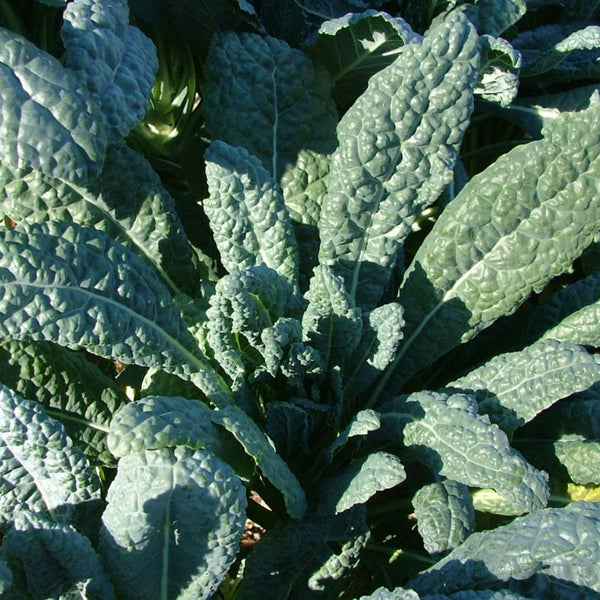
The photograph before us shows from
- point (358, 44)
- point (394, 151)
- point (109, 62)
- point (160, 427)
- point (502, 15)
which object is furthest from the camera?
point (502, 15)

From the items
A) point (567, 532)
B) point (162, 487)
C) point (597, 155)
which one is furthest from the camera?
point (597, 155)

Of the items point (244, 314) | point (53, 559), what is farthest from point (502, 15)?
point (53, 559)

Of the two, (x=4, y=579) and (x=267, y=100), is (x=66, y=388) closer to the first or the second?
(x=4, y=579)

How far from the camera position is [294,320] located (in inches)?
61.4

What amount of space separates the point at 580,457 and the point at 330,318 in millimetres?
627

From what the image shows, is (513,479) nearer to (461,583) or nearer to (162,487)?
(461,583)

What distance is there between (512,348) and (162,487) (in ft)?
3.34

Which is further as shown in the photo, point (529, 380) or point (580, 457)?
point (580, 457)

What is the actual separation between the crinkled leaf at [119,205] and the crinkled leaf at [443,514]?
0.75m

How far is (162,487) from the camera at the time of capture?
3.94 ft

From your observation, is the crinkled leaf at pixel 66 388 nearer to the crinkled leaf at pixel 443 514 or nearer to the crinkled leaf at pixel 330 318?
the crinkled leaf at pixel 330 318

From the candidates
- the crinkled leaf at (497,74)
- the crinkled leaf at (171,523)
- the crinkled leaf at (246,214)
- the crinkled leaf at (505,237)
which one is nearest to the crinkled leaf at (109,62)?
the crinkled leaf at (246,214)

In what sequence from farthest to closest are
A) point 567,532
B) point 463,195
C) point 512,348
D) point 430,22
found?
point 430,22 → point 512,348 → point 463,195 → point 567,532

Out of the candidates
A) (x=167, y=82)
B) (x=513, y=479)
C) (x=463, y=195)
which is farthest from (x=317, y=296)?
(x=167, y=82)
